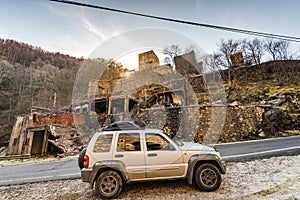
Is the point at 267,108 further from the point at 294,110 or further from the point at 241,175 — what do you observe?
the point at 241,175

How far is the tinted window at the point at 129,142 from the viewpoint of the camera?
3.98m

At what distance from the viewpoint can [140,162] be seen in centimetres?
391

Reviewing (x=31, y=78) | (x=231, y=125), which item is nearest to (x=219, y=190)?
(x=231, y=125)

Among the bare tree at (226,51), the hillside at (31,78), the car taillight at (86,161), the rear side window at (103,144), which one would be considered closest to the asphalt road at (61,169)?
the car taillight at (86,161)

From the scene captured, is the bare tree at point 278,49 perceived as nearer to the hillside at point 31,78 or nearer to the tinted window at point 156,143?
the hillside at point 31,78

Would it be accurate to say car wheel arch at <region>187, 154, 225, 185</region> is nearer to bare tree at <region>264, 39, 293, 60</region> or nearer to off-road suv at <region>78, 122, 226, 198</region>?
off-road suv at <region>78, 122, 226, 198</region>

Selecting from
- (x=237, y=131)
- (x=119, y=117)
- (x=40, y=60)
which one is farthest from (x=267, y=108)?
(x=40, y=60)

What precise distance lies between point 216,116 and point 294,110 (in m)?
8.51

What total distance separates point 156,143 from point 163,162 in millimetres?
433

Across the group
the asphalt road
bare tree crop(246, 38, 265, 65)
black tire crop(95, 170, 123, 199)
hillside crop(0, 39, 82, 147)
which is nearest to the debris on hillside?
the asphalt road

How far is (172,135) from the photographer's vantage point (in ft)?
46.9

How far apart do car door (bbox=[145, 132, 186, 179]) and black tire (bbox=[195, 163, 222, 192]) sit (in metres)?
0.36

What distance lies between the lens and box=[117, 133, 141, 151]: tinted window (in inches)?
157

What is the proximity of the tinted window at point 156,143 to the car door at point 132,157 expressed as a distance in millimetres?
219
